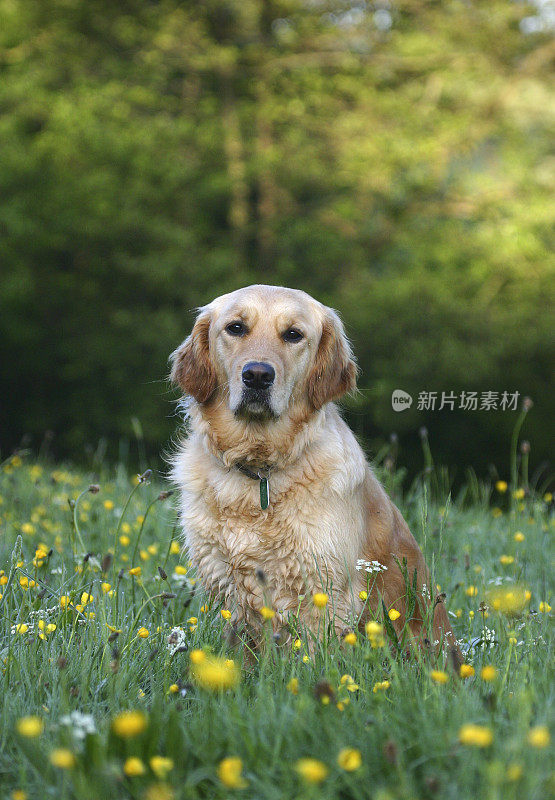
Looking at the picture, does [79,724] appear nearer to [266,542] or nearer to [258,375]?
[266,542]

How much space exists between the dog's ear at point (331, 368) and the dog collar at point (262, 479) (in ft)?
1.14

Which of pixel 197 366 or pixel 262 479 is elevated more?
pixel 197 366

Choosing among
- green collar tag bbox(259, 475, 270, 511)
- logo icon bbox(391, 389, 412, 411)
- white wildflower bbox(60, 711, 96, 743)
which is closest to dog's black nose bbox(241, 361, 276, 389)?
green collar tag bbox(259, 475, 270, 511)

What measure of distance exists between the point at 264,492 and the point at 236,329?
66 cm

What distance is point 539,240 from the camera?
11836mm

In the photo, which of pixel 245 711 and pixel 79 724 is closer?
pixel 79 724

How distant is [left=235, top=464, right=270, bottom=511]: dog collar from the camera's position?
3033 mm

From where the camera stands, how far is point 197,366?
3.38 meters

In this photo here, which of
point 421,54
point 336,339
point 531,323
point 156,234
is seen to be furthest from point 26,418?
point 336,339

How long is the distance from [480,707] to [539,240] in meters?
10.8

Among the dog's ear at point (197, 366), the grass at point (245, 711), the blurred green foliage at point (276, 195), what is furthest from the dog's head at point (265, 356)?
the blurred green foliage at point (276, 195)

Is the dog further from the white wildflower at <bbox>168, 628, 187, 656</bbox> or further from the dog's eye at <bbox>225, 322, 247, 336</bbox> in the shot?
the white wildflower at <bbox>168, 628, 187, 656</bbox>

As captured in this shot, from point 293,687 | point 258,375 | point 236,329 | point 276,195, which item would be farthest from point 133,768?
point 276,195

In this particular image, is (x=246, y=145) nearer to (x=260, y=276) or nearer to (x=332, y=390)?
(x=260, y=276)
